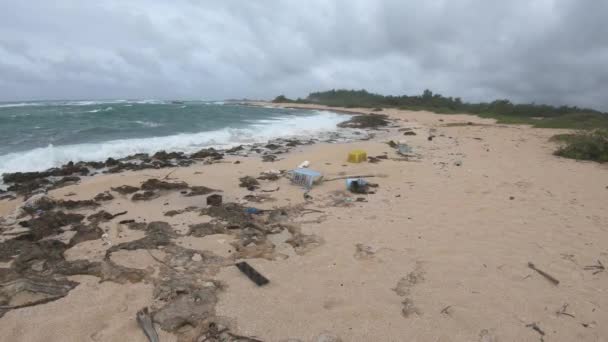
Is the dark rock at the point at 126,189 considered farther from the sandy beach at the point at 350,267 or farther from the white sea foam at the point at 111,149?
the white sea foam at the point at 111,149

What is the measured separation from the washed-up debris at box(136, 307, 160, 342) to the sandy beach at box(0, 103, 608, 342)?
0.16ft

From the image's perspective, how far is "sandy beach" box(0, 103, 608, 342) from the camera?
236 cm

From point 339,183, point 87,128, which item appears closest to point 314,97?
point 87,128

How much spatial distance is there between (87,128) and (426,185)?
17739mm

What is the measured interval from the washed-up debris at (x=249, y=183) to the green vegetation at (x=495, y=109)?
22.3 m

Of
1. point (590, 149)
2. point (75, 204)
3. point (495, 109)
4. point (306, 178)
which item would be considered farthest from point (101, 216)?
point (495, 109)

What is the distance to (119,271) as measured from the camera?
3080 millimetres

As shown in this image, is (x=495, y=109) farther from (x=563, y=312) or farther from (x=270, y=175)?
(x=563, y=312)

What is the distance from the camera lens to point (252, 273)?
9.85ft

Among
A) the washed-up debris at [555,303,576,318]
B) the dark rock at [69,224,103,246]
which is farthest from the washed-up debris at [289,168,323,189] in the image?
the washed-up debris at [555,303,576,318]

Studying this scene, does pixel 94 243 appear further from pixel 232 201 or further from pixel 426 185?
pixel 426 185

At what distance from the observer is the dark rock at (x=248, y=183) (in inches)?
247

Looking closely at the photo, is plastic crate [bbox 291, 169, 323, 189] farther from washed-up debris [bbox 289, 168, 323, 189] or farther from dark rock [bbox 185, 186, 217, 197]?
dark rock [bbox 185, 186, 217, 197]

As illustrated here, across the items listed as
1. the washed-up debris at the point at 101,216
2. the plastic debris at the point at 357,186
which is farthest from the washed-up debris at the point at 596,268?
the washed-up debris at the point at 101,216
